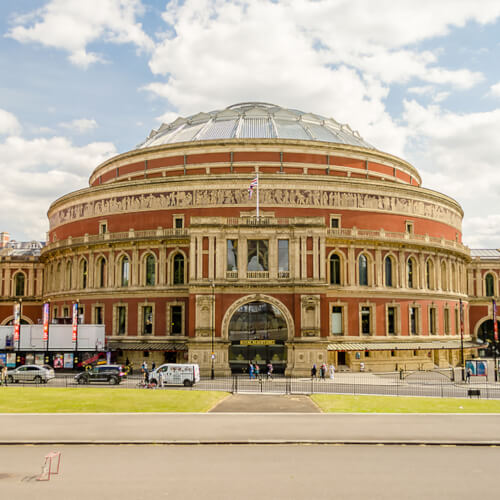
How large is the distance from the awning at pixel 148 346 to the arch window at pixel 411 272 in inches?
959

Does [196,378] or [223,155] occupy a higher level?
[223,155]

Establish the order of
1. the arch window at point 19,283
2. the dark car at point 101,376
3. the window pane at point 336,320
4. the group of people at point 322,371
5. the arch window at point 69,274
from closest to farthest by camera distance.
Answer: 1. the dark car at point 101,376
2. the group of people at point 322,371
3. the window pane at point 336,320
4. the arch window at point 69,274
5. the arch window at point 19,283

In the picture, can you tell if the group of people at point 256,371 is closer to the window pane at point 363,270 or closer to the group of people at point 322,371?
the group of people at point 322,371

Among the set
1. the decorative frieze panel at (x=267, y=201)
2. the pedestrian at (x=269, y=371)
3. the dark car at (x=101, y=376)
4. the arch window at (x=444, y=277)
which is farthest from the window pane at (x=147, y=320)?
the arch window at (x=444, y=277)

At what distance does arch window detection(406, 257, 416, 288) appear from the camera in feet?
202

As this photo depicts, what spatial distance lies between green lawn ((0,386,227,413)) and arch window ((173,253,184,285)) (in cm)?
2095

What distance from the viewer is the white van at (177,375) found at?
4181 centimetres

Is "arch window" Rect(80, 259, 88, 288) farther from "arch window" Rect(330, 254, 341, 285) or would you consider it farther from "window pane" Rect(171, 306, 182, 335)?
"arch window" Rect(330, 254, 341, 285)

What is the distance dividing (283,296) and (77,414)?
25560 millimetres

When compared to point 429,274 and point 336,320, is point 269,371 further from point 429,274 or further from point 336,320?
point 429,274

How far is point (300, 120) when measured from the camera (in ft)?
239

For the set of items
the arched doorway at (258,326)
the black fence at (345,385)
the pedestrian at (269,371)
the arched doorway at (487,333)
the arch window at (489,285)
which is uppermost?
the arch window at (489,285)
